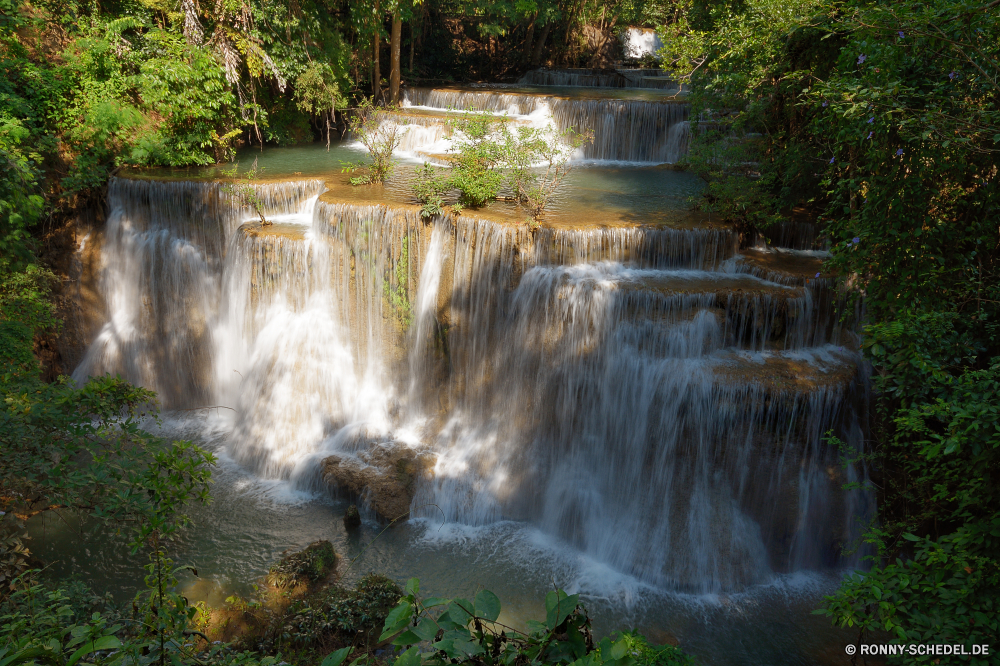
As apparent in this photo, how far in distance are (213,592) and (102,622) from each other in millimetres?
Answer: 5527

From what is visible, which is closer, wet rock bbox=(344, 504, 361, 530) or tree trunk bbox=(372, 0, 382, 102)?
wet rock bbox=(344, 504, 361, 530)

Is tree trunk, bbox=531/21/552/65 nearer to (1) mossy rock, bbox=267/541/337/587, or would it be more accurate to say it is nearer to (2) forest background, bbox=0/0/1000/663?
(2) forest background, bbox=0/0/1000/663

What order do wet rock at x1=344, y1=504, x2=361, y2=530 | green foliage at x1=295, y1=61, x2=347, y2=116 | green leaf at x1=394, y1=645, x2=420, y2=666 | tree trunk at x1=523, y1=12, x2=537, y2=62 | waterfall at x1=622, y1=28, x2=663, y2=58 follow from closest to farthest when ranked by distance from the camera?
green leaf at x1=394, y1=645, x2=420, y2=666 < wet rock at x1=344, y1=504, x2=361, y2=530 < green foliage at x1=295, y1=61, x2=347, y2=116 < tree trunk at x1=523, y1=12, x2=537, y2=62 < waterfall at x1=622, y1=28, x2=663, y2=58

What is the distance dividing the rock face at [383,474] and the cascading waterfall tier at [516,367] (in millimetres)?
33

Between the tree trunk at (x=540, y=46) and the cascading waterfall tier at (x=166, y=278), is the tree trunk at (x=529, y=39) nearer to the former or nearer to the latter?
the tree trunk at (x=540, y=46)

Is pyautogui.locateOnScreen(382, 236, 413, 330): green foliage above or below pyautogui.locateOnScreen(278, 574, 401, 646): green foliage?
above

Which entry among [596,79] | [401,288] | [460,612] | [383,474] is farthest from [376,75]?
[460,612]

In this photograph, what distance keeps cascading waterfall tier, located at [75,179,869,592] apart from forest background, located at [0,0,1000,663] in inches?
34.0

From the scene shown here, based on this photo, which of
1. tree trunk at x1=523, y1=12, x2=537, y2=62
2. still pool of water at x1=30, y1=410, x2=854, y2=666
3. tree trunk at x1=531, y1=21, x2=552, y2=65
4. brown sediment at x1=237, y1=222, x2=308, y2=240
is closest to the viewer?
still pool of water at x1=30, y1=410, x2=854, y2=666

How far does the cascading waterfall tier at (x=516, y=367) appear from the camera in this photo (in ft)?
24.6

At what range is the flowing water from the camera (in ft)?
24.2

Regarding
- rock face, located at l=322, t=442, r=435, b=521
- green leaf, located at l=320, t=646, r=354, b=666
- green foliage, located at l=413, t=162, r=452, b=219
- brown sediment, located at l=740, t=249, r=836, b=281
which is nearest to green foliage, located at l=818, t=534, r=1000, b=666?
green leaf, located at l=320, t=646, r=354, b=666

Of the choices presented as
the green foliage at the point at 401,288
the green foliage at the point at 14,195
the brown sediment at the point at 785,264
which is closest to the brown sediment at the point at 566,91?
the green foliage at the point at 401,288

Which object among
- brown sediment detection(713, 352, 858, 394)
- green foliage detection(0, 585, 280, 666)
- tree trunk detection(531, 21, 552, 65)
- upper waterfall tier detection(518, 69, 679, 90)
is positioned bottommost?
brown sediment detection(713, 352, 858, 394)
